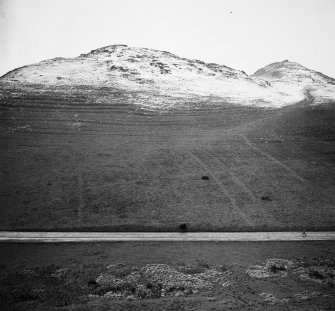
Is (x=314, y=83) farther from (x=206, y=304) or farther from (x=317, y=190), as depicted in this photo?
(x=206, y=304)

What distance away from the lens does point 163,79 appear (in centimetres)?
6275

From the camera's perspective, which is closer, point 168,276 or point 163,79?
point 168,276

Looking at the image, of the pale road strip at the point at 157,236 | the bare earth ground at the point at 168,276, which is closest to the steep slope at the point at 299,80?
the pale road strip at the point at 157,236

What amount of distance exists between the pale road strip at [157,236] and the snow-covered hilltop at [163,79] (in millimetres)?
32728

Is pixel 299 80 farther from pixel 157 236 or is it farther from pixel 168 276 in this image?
pixel 168 276

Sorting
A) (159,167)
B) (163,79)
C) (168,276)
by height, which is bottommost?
(168,276)

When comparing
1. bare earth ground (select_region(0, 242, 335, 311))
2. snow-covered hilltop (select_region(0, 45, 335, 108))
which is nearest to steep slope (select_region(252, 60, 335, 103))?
snow-covered hilltop (select_region(0, 45, 335, 108))

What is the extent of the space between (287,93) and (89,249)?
62.2 metres

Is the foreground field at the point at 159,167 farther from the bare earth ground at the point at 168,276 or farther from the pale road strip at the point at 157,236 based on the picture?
the bare earth ground at the point at 168,276

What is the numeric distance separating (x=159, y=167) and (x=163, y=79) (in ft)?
123

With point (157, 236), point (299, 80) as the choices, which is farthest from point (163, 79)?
point (157, 236)

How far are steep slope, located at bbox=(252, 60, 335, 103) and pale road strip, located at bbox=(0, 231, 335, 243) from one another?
47.6 metres

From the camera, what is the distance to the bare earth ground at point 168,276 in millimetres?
12219

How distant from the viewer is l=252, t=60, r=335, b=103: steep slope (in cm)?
6750
